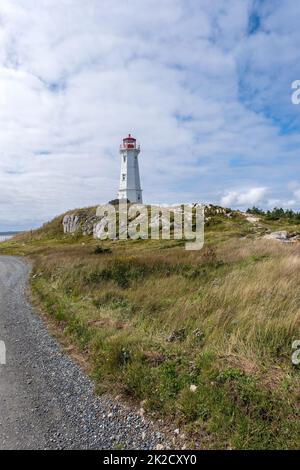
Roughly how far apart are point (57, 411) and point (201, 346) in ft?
9.84

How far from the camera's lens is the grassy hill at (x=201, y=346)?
4449mm

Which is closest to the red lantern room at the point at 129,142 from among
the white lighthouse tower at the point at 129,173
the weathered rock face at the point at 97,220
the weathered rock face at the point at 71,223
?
the white lighthouse tower at the point at 129,173

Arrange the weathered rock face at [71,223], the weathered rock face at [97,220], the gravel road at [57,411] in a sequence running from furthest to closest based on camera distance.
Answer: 1. the weathered rock face at [71,223]
2. the weathered rock face at [97,220]
3. the gravel road at [57,411]

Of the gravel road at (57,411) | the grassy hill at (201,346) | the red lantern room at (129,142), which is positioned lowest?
the gravel road at (57,411)

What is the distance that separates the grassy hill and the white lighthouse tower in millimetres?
57311

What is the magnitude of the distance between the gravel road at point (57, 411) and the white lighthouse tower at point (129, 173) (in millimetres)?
62525

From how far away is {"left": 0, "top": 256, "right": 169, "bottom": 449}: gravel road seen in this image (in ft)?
14.5

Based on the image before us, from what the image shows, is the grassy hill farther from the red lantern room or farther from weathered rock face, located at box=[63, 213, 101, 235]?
the red lantern room

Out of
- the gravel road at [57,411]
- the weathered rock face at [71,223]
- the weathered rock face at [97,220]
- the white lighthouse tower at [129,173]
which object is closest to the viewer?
the gravel road at [57,411]

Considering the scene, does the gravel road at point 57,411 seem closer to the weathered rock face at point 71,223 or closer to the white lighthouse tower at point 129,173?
the weathered rock face at point 71,223

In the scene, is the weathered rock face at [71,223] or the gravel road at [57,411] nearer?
the gravel road at [57,411]

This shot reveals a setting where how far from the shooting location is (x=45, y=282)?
54.7 ft

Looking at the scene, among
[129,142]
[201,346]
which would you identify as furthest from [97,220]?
[201,346]

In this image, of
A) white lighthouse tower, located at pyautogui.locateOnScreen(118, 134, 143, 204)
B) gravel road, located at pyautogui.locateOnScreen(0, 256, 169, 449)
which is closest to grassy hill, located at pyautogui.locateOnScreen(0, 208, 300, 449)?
gravel road, located at pyautogui.locateOnScreen(0, 256, 169, 449)
